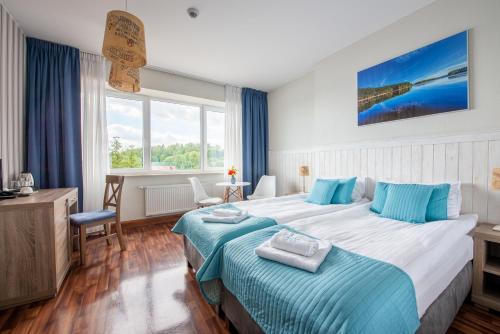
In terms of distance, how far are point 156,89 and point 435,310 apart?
4.10 m

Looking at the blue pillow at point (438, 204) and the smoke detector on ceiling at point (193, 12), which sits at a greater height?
the smoke detector on ceiling at point (193, 12)

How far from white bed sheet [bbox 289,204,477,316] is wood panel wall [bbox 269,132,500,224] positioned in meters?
0.22

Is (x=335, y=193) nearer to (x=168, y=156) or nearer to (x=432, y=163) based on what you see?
(x=432, y=163)

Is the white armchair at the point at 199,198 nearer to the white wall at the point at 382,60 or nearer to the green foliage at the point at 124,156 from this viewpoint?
the green foliage at the point at 124,156

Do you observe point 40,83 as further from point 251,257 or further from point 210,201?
point 251,257

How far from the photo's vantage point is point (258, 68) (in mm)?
3623

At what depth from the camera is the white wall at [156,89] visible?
3.57m

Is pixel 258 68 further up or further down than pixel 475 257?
further up

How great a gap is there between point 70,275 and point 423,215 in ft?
11.0

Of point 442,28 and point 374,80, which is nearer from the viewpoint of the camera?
point 442,28

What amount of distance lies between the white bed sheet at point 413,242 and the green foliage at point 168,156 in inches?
122

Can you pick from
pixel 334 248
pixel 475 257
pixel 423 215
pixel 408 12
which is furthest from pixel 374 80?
pixel 334 248

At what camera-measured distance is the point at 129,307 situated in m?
1.64

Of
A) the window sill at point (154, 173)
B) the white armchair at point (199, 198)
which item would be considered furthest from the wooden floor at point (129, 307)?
the window sill at point (154, 173)
